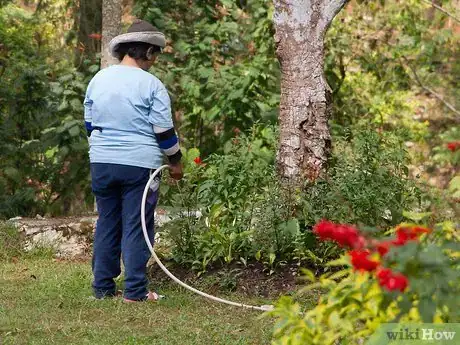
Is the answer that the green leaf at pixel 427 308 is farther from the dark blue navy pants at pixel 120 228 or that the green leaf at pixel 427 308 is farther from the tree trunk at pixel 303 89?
the tree trunk at pixel 303 89

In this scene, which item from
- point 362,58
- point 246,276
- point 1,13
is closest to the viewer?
point 246,276

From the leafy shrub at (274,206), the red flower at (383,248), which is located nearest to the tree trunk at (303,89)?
the leafy shrub at (274,206)

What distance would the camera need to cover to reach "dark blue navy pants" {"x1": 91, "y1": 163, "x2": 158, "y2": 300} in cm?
690

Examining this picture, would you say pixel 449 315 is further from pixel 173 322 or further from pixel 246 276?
pixel 246 276

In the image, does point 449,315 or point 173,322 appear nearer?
point 449,315

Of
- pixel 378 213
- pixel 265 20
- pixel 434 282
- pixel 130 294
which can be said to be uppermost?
pixel 265 20

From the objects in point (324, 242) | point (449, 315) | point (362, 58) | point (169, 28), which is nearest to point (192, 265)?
point (324, 242)

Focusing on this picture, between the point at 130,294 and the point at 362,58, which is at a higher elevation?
the point at 362,58

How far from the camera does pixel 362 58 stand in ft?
51.3

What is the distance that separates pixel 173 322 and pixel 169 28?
21.0 feet

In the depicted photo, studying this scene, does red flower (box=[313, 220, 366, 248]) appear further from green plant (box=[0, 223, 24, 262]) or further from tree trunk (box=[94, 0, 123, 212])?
tree trunk (box=[94, 0, 123, 212])

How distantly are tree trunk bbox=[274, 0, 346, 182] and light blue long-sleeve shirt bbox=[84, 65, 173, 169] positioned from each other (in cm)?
134

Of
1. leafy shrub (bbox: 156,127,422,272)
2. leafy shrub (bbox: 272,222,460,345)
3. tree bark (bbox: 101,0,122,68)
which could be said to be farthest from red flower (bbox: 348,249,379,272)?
tree bark (bbox: 101,0,122,68)

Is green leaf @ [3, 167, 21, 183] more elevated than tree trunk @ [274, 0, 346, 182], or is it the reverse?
tree trunk @ [274, 0, 346, 182]
